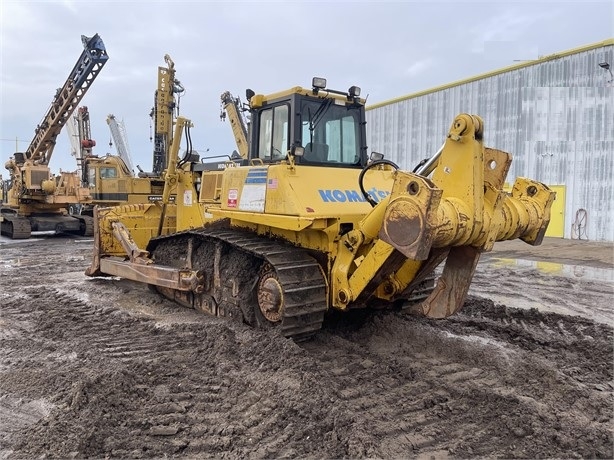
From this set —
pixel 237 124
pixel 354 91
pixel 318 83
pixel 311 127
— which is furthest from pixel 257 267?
pixel 237 124

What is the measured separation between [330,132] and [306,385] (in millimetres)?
2853

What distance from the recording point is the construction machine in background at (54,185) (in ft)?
54.3

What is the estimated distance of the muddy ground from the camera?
10.5 feet

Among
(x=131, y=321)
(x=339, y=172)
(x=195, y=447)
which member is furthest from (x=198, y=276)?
(x=195, y=447)

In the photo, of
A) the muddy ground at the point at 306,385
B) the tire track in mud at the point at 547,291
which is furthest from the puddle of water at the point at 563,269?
the muddy ground at the point at 306,385

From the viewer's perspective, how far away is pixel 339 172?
5410mm

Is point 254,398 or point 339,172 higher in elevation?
point 339,172

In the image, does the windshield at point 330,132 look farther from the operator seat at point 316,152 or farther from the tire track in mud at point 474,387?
the tire track in mud at point 474,387

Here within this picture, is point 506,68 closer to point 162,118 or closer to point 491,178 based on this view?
point 162,118

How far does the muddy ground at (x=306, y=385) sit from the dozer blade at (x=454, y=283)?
1.61 feet

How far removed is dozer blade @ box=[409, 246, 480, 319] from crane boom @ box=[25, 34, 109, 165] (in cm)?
1542

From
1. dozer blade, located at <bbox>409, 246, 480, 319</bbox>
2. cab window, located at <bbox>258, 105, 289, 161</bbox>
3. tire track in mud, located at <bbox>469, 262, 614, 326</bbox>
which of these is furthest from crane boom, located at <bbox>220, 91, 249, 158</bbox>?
dozer blade, located at <bbox>409, 246, 480, 319</bbox>

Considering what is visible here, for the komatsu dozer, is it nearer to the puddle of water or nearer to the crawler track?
the crawler track

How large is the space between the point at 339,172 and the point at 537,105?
14262mm
